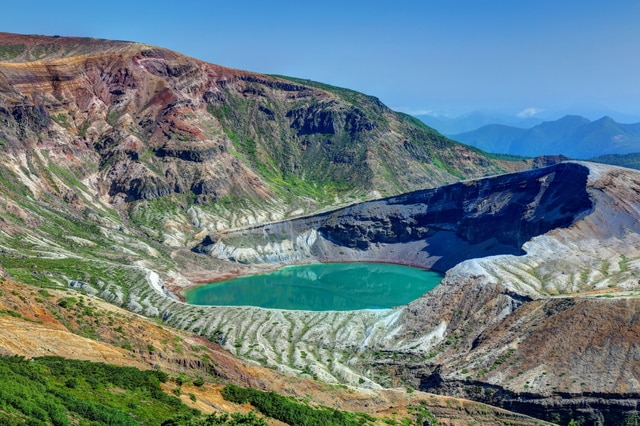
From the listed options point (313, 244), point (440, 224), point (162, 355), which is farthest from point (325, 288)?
point (162, 355)

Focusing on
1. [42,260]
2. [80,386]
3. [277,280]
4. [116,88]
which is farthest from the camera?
[116,88]

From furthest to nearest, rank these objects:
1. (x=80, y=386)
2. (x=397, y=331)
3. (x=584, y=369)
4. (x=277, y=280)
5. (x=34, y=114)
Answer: (x=34, y=114) < (x=277, y=280) < (x=397, y=331) < (x=584, y=369) < (x=80, y=386)

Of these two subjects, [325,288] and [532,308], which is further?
[325,288]

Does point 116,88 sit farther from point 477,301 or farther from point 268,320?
point 477,301

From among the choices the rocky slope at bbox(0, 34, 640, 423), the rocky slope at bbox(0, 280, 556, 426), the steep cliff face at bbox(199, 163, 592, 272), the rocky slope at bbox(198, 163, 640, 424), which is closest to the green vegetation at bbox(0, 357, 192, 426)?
the rocky slope at bbox(0, 280, 556, 426)

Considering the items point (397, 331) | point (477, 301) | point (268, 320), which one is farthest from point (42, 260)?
point (477, 301)

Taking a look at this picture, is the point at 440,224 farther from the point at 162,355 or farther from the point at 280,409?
the point at 280,409

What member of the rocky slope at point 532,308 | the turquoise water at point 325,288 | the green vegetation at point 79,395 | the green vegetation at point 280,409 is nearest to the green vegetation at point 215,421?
the green vegetation at point 79,395

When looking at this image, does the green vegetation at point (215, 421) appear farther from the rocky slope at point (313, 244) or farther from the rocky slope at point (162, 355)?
the rocky slope at point (313, 244)

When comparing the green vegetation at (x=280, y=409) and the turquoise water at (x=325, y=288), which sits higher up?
the turquoise water at (x=325, y=288)
